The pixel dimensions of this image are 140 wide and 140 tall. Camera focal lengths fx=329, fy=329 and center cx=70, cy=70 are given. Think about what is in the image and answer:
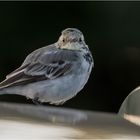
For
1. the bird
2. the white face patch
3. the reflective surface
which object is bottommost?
the reflective surface

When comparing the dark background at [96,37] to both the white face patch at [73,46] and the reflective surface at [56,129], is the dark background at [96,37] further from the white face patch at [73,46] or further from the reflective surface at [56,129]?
the reflective surface at [56,129]

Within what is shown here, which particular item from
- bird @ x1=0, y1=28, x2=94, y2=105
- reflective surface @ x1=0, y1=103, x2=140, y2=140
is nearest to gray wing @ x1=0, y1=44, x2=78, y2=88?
bird @ x1=0, y1=28, x2=94, y2=105

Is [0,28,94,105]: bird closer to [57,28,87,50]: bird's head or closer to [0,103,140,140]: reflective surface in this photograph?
[57,28,87,50]: bird's head

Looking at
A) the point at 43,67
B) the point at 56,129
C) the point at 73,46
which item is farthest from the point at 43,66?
the point at 56,129

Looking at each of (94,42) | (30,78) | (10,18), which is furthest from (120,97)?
(10,18)

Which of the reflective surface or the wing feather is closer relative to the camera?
the reflective surface

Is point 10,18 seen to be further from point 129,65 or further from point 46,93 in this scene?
point 129,65

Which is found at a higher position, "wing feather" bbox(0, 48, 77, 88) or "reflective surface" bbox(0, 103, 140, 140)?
"wing feather" bbox(0, 48, 77, 88)
